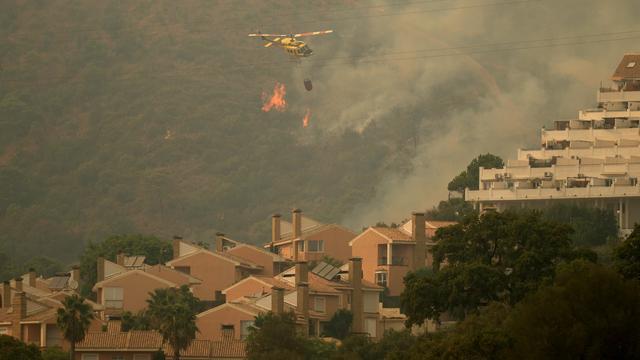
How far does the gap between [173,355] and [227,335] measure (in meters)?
9.79

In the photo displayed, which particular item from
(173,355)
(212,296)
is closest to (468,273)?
(173,355)

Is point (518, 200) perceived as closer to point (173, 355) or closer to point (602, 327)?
point (173, 355)

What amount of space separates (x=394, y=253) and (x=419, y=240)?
2265 millimetres

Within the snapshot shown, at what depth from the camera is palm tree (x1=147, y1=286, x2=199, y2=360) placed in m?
133

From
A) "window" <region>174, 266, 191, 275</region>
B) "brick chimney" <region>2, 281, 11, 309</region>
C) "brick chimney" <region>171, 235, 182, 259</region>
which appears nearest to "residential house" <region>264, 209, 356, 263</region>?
"brick chimney" <region>171, 235, 182, 259</region>

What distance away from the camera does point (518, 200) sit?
575 ft

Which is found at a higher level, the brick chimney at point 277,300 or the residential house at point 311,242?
the residential house at point 311,242

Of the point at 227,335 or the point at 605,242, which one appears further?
the point at 605,242

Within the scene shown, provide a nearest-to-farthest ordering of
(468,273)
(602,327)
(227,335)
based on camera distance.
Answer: (602,327)
(468,273)
(227,335)

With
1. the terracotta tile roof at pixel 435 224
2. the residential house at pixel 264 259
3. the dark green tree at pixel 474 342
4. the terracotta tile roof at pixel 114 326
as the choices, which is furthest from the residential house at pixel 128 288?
the dark green tree at pixel 474 342

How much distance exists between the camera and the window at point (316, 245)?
176m

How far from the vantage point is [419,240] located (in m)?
166

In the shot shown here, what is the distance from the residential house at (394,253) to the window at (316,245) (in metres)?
6.77

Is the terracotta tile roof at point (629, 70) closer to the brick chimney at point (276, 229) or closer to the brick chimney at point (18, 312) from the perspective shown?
the brick chimney at point (276, 229)
